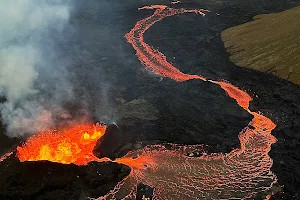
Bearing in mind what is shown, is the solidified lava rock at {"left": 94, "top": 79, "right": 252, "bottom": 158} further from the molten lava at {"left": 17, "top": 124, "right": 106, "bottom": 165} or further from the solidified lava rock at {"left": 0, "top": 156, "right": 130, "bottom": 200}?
the solidified lava rock at {"left": 0, "top": 156, "right": 130, "bottom": 200}

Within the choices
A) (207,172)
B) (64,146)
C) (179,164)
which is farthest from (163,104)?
(64,146)

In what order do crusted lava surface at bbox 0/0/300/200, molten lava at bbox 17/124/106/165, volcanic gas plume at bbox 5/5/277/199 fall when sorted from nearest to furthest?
crusted lava surface at bbox 0/0/300/200
volcanic gas plume at bbox 5/5/277/199
molten lava at bbox 17/124/106/165

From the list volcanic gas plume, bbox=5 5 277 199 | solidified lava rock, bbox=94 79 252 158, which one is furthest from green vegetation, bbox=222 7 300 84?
volcanic gas plume, bbox=5 5 277 199

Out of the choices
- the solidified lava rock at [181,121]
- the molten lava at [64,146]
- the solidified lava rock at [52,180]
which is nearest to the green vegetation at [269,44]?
the solidified lava rock at [181,121]

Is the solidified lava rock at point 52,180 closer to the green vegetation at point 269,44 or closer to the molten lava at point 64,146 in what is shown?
the molten lava at point 64,146

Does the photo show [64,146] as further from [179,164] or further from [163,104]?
[163,104]

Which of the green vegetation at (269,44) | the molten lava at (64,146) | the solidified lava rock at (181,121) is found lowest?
the green vegetation at (269,44)

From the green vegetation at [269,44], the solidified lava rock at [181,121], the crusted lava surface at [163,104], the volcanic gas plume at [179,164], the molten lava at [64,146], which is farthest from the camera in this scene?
the green vegetation at [269,44]
